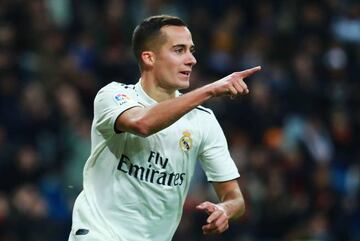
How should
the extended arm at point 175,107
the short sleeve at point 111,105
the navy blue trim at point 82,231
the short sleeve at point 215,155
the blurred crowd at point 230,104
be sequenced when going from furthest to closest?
the blurred crowd at point 230,104 < the short sleeve at point 215,155 < the navy blue trim at point 82,231 < the short sleeve at point 111,105 < the extended arm at point 175,107

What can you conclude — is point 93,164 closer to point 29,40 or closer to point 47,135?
point 47,135

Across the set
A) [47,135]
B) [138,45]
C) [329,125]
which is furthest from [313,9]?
[138,45]

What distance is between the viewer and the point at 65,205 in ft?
42.7

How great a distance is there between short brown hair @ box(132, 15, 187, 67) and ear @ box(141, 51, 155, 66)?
0.10 feet

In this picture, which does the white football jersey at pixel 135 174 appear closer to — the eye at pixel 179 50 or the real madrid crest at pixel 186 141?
the real madrid crest at pixel 186 141

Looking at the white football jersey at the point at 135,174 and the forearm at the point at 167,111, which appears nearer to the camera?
the forearm at the point at 167,111

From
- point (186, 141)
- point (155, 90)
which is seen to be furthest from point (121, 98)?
point (186, 141)

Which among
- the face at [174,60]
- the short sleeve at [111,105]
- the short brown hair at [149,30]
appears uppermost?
the short brown hair at [149,30]

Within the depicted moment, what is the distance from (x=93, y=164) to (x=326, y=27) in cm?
1054

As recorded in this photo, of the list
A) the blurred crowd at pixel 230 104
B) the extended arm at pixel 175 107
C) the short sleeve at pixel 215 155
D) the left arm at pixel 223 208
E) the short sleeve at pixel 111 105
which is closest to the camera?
the extended arm at pixel 175 107

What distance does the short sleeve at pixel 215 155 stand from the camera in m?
7.04

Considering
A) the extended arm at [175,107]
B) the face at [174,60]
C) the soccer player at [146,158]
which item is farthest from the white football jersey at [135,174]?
the extended arm at [175,107]

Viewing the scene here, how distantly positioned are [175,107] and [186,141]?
0.72m

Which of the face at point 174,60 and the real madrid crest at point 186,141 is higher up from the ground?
the face at point 174,60
